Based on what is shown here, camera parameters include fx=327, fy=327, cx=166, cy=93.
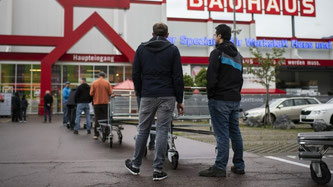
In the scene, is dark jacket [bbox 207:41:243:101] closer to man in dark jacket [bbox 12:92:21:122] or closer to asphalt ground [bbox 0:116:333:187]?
asphalt ground [bbox 0:116:333:187]

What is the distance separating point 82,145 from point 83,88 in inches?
118

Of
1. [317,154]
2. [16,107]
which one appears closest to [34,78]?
[16,107]

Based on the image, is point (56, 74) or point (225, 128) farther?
point (56, 74)

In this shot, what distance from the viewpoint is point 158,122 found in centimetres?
431

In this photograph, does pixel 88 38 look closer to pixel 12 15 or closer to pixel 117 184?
pixel 12 15

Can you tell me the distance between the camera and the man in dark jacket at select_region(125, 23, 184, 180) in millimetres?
4273

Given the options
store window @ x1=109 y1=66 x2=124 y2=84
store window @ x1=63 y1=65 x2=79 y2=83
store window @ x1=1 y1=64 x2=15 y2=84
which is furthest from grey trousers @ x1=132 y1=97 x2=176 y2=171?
store window @ x1=1 y1=64 x2=15 y2=84

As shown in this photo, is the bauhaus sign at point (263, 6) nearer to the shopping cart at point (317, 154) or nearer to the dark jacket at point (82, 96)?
the dark jacket at point (82, 96)

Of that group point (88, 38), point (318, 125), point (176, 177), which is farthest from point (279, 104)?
point (88, 38)

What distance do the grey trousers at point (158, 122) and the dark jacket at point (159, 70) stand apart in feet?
0.31

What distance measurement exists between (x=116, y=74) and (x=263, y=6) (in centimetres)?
2129

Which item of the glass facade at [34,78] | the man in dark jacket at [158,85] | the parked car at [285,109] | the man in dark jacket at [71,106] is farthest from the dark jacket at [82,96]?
the glass facade at [34,78]

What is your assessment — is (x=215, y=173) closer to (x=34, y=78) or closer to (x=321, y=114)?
(x=321, y=114)

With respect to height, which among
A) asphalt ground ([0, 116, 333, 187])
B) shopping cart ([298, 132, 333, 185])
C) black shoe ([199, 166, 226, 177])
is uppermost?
shopping cart ([298, 132, 333, 185])
